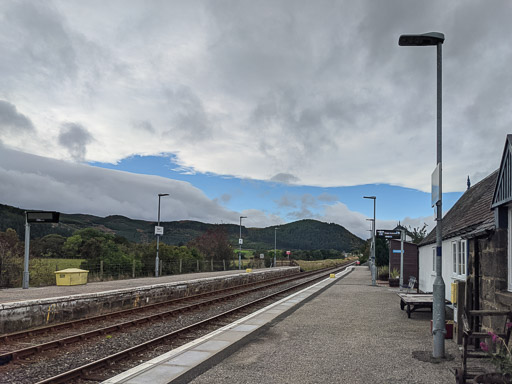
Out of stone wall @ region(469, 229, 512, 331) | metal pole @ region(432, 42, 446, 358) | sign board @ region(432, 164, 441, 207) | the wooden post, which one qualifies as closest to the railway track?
metal pole @ region(432, 42, 446, 358)

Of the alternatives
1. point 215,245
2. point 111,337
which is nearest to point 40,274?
point 111,337

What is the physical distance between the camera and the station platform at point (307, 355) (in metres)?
6.82

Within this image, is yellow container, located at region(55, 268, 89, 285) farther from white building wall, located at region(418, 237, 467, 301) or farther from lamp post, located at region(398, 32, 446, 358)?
lamp post, located at region(398, 32, 446, 358)

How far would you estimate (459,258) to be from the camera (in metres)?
13.4

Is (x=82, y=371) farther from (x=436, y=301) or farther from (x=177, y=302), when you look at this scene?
(x=177, y=302)

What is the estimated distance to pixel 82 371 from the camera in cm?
755

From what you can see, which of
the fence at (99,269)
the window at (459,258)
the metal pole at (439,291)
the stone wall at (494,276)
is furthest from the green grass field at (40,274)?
the stone wall at (494,276)

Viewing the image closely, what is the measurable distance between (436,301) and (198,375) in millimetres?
4562

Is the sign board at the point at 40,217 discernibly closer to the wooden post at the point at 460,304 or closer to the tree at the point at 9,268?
the tree at the point at 9,268

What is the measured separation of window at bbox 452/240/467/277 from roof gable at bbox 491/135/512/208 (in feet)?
15.6

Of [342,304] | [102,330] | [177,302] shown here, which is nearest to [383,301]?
[342,304]

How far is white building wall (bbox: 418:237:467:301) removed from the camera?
14555 millimetres

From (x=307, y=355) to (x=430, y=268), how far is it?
12.4 meters

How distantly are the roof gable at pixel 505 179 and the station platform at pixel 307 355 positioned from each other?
2993 millimetres
